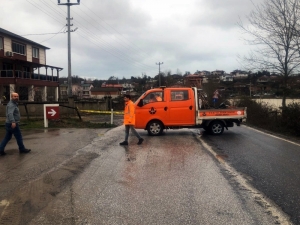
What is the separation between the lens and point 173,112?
14094 mm

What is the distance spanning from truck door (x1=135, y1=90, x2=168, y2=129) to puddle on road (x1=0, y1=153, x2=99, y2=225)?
6.13 metres

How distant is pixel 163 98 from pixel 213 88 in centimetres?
2769

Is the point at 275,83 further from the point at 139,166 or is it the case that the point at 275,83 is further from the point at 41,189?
the point at 41,189

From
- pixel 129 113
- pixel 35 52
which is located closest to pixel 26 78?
pixel 35 52

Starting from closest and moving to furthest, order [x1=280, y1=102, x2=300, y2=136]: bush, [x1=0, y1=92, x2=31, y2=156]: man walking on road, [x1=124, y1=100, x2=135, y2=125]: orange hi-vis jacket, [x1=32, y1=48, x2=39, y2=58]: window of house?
1. [x1=0, y1=92, x2=31, y2=156]: man walking on road
2. [x1=124, y1=100, x2=135, y2=125]: orange hi-vis jacket
3. [x1=280, y1=102, x2=300, y2=136]: bush
4. [x1=32, y1=48, x2=39, y2=58]: window of house

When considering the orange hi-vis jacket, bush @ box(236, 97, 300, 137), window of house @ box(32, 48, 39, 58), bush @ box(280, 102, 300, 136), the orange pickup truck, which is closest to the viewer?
the orange hi-vis jacket

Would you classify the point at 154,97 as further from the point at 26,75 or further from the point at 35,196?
the point at 26,75

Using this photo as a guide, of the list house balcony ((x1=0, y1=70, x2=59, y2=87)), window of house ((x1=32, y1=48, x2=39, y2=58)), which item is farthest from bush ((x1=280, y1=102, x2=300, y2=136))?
window of house ((x1=32, y1=48, x2=39, y2=58))

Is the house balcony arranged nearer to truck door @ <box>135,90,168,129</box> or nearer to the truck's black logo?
truck door @ <box>135,90,168,129</box>

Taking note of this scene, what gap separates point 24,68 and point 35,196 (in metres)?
46.7

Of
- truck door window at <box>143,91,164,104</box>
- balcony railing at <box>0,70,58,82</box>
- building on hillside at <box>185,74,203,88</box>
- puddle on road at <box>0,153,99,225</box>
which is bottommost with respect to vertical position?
puddle on road at <box>0,153,99,225</box>

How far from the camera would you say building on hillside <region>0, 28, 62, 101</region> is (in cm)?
4084

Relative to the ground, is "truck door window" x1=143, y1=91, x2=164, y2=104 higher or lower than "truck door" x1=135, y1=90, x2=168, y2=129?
higher

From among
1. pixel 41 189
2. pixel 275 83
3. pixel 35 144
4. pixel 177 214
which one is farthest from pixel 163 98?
pixel 275 83
